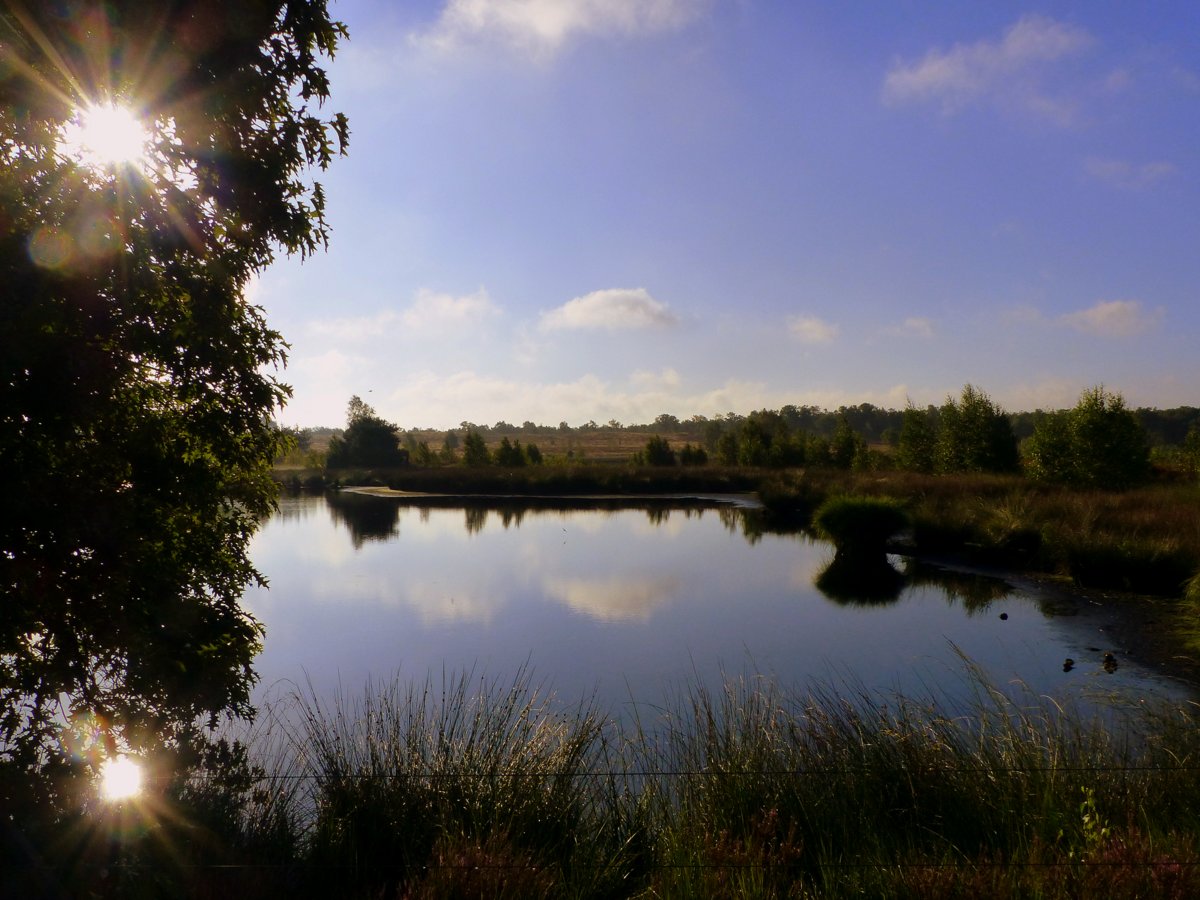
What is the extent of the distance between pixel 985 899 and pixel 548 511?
1229 inches

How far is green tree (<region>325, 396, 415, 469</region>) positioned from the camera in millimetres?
55469

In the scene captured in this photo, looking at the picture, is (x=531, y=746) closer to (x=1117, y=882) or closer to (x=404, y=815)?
(x=404, y=815)

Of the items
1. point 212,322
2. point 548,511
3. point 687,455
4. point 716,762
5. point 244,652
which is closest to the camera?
point 212,322

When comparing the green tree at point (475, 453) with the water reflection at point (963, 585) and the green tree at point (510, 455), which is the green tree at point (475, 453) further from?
the water reflection at point (963, 585)

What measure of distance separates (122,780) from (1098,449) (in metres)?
28.2

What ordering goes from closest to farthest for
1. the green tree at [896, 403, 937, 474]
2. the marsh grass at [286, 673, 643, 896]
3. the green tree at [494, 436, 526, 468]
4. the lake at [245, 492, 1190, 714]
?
the marsh grass at [286, 673, 643, 896]
the lake at [245, 492, 1190, 714]
the green tree at [896, 403, 937, 474]
the green tree at [494, 436, 526, 468]

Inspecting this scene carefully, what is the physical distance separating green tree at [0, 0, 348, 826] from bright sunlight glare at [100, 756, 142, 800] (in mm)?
396

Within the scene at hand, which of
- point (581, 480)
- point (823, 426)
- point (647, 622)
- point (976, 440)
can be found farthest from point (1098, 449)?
point (823, 426)

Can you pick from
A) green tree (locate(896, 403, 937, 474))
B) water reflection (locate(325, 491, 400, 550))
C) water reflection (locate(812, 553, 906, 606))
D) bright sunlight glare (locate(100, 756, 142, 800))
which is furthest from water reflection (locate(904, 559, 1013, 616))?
green tree (locate(896, 403, 937, 474))

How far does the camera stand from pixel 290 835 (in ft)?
13.5

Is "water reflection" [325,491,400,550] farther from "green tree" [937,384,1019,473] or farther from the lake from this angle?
"green tree" [937,384,1019,473]

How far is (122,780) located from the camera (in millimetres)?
4031

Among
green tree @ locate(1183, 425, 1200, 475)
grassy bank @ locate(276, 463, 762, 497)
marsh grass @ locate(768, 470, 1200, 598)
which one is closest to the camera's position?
marsh grass @ locate(768, 470, 1200, 598)

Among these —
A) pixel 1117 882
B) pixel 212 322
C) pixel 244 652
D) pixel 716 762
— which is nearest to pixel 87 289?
pixel 212 322
